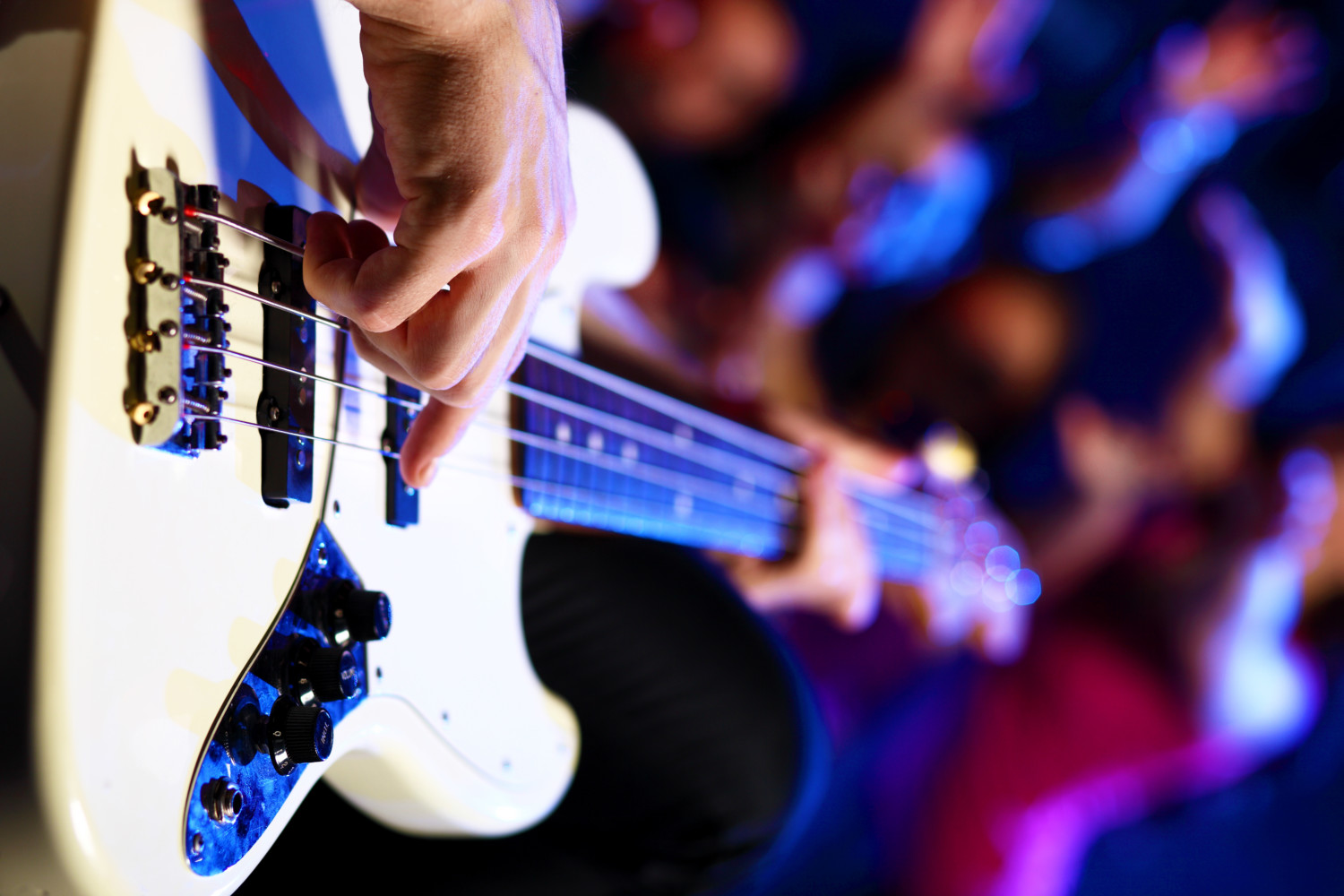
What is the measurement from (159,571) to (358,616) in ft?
0.42

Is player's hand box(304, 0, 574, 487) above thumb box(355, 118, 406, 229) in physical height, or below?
below

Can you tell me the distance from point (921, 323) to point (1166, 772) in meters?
1.33

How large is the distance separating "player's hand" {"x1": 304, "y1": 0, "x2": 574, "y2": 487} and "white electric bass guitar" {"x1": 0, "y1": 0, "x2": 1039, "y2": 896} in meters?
0.07

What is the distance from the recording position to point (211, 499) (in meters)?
0.42

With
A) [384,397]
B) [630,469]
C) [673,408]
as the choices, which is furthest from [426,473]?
[673,408]

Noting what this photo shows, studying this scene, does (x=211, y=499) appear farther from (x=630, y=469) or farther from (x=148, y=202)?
(x=630, y=469)

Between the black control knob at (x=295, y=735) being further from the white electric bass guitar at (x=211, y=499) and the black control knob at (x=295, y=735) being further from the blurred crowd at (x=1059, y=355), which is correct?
the blurred crowd at (x=1059, y=355)

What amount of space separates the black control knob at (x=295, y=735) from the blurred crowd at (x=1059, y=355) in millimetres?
1420

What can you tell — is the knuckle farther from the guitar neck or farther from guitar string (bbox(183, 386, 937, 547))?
the guitar neck

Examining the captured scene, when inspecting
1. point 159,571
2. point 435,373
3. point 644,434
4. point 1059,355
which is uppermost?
point 1059,355

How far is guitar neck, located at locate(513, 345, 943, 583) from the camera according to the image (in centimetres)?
72

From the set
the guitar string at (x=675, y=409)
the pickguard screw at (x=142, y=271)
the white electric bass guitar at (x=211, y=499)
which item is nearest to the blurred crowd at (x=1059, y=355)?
the guitar string at (x=675, y=409)

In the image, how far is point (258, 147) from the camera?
0.47 m

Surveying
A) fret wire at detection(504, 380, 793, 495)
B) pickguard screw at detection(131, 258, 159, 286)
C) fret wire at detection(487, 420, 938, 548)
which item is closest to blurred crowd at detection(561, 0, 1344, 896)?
fret wire at detection(504, 380, 793, 495)
